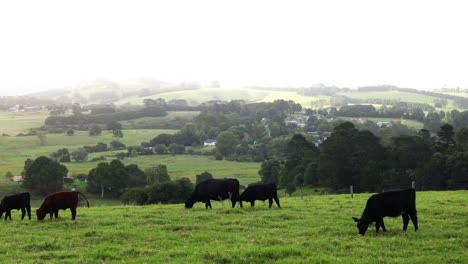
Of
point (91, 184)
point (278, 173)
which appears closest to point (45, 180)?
point (91, 184)

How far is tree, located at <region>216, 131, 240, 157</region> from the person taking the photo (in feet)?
458

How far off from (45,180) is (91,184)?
8.08 metres

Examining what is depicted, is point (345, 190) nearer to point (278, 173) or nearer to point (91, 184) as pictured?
point (278, 173)

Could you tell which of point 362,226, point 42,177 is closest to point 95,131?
point 42,177

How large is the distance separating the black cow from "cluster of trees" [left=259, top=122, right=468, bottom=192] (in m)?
49.6

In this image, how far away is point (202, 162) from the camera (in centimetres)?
12462

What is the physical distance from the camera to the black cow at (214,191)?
28219 mm

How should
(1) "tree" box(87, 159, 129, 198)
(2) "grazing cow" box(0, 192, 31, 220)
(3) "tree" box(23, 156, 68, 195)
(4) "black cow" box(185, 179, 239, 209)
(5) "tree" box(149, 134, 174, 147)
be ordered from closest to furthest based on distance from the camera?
(2) "grazing cow" box(0, 192, 31, 220), (4) "black cow" box(185, 179, 239, 209), (3) "tree" box(23, 156, 68, 195), (1) "tree" box(87, 159, 129, 198), (5) "tree" box(149, 134, 174, 147)

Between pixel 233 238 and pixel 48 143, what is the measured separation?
5875 inches

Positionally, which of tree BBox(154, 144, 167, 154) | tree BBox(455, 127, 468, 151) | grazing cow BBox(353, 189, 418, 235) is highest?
grazing cow BBox(353, 189, 418, 235)

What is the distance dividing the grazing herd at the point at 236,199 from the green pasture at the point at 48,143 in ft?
313

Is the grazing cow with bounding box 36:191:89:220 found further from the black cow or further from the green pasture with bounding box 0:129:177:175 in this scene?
the green pasture with bounding box 0:129:177:175

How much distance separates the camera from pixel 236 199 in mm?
28016

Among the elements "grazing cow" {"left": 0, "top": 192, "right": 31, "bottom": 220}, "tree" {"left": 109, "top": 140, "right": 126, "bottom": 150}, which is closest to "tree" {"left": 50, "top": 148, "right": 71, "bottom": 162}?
"tree" {"left": 109, "top": 140, "right": 126, "bottom": 150}
